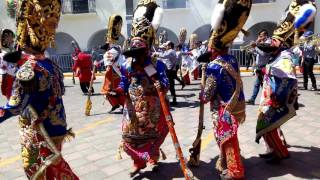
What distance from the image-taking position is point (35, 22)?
11.8 feet

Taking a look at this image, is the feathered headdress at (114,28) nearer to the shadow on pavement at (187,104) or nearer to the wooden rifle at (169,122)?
the shadow on pavement at (187,104)

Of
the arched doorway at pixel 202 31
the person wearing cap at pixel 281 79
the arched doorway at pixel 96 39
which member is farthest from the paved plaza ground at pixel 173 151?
the arched doorway at pixel 96 39

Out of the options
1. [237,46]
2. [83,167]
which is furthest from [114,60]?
[237,46]

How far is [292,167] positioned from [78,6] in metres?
23.7

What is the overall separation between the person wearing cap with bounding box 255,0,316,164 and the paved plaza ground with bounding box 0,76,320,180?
1.36 ft

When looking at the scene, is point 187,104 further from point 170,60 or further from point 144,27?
point 144,27

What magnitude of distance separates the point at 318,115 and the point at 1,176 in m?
6.00

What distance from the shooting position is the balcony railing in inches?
1026

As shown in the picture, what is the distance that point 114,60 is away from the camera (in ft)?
29.4

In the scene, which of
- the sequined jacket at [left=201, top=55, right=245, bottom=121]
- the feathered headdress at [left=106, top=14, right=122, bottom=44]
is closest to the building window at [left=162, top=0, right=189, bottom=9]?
the feathered headdress at [left=106, top=14, right=122, bottom=44]

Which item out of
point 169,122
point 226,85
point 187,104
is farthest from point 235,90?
point 187,104

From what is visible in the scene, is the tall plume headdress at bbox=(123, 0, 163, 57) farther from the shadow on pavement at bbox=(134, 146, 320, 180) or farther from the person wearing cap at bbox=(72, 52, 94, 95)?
the person wearing cap at bbox=(72, 52, 94, 95)

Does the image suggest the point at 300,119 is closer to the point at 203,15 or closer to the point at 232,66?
the point at 232,66

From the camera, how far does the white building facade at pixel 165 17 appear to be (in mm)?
24422
